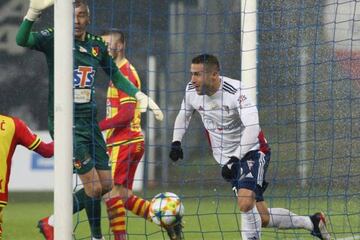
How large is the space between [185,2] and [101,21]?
2.89ft

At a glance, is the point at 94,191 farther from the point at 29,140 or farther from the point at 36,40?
the point at 29,140

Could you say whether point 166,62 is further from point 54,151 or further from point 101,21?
point 54,151

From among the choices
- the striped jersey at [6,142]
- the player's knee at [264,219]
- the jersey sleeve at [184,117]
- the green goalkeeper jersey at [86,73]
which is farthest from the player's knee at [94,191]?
the striped jersey at [6,142]

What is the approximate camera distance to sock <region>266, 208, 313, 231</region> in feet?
28.1

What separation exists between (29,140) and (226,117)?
176cm

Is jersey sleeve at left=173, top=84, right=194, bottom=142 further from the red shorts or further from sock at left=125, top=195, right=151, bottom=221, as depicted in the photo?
the red shorts

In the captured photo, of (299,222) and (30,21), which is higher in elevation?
(30,21)

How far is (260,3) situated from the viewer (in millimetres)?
9086

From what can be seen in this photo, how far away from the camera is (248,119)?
779cm

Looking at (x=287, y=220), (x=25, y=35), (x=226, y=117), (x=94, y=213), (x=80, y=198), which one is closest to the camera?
(x=25, y=35)

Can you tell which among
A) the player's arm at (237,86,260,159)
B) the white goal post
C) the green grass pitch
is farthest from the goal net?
the white goal post

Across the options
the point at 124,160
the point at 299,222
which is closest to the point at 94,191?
the point at 124,160

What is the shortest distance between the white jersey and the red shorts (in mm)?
1252

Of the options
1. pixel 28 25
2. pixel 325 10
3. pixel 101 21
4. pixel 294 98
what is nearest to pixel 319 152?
pixel 294 98
